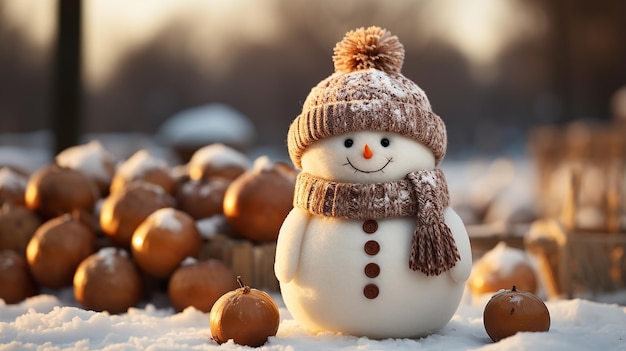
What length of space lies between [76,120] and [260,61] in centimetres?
743

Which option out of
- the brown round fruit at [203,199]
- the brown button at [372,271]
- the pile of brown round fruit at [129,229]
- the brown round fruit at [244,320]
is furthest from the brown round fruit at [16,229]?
the brown button at [372,271]

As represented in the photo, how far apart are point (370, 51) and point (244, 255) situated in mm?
1261

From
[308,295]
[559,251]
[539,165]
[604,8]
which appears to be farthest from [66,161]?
[604,8]

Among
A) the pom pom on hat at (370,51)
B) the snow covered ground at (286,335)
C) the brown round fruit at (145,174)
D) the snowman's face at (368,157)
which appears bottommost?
the snow covered ground at (286,335)

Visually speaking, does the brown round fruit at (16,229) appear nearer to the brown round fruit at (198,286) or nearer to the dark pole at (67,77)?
the brown round fruit at (198,286)

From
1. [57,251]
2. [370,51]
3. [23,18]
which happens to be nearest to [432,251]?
[370,51]

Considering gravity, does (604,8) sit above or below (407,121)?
above

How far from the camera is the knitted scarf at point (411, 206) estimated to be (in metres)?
2.29

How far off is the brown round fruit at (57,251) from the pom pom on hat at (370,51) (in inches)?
59.7

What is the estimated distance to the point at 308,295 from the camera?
2363 mm

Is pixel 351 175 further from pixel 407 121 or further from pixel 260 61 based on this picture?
pixel 260 61

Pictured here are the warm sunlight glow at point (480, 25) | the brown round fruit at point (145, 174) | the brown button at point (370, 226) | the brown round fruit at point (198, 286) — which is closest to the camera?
the brown button at point (370, 226)

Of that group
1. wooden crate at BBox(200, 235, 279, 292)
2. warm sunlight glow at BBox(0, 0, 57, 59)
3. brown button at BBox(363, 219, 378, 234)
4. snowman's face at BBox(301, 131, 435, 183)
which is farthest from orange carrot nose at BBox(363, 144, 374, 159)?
warm sunlight glow at BBox(0, 0, 57, 59)

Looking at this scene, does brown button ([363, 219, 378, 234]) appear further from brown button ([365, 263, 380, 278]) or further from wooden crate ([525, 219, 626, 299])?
wooden crate ([525, 219, 626, 299])
